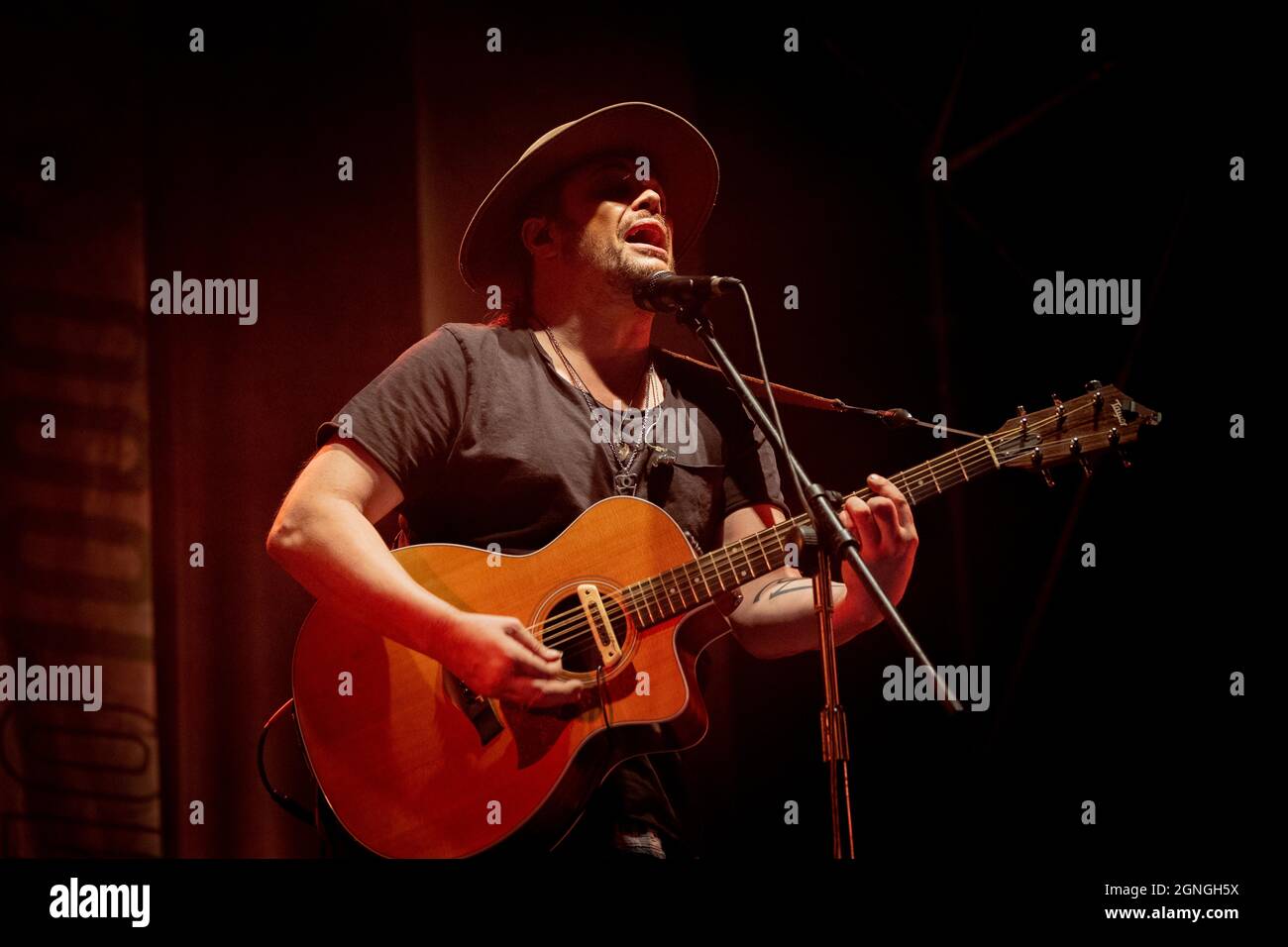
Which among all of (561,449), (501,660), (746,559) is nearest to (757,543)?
Result: (746,559)

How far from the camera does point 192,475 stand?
287 cm

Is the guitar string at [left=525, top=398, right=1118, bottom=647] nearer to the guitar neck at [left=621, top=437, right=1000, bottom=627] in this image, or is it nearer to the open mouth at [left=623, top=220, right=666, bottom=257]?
the guitar neck at [left=621, top=437, right=1000, bottom=627]

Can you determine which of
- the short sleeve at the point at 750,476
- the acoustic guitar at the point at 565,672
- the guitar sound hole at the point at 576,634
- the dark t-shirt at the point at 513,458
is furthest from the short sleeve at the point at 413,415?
the short sleeve at the point at 750,476

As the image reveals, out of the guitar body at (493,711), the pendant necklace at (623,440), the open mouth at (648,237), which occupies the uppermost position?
the open mouth at (648,237)

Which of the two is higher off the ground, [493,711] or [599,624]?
[599,624]

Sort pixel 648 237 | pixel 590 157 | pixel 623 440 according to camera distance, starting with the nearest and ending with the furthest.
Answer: pixel 623 440 < pixel 648 237 < pixel 590 157

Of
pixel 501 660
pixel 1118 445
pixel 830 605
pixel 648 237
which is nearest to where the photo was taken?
pixel 830 605

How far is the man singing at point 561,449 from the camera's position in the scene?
6.52 ft

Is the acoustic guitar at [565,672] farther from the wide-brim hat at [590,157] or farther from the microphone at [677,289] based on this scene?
the wide-brim hat at [590,157]

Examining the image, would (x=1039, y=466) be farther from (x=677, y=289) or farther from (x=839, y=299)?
(x=839, y=299)

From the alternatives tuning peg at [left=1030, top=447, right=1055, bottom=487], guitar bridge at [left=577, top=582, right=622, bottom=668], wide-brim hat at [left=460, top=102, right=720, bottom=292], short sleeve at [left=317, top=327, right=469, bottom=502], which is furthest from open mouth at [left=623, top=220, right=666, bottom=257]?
tuning peg at [left=1030, top=447, right=1055, bottom=487]

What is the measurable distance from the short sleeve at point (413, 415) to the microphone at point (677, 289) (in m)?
0.45

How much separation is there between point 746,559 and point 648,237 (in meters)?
0.83

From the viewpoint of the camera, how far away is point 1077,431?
216 centimetres
